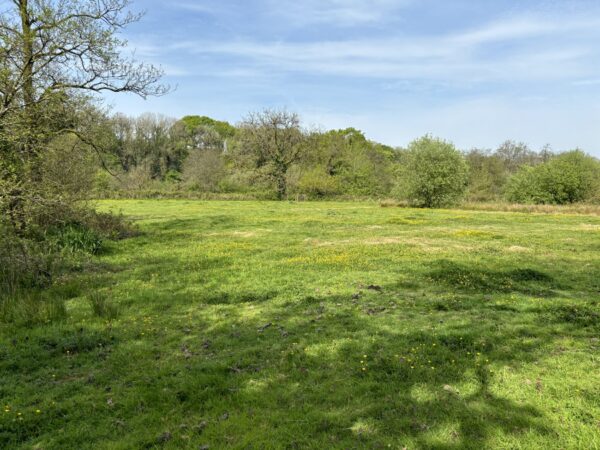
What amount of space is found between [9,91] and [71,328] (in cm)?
707

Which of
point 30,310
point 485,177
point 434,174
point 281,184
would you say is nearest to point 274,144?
point 281,184

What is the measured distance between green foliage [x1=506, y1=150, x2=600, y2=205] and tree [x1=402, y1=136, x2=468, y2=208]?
1168 cm

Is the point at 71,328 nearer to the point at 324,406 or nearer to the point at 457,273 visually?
the point at 324,406

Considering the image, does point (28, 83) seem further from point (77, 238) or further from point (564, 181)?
point (564, 181)

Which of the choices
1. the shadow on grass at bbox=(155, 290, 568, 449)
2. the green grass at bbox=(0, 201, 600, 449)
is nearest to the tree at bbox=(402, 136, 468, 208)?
the green grass at bbox=(0, 201, 600, 449)

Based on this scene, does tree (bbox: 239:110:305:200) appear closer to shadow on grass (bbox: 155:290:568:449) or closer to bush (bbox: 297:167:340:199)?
bush (bbox: 297:167:340:199)

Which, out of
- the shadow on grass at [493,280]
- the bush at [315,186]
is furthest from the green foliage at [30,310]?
the bush at [315,186]

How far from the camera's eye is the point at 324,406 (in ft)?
18.3

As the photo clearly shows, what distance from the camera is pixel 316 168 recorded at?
7012cm

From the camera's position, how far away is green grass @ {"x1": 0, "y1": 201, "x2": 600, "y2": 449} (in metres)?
5.05

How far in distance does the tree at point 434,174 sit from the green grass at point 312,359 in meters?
32.6

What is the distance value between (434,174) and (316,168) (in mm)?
28165

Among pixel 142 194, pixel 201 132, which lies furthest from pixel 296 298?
pixel 201 132

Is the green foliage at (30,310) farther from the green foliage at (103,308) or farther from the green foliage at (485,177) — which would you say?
the green foliage at (485,177)
